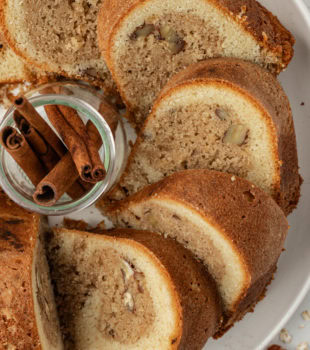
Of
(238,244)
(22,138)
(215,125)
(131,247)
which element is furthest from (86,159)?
(238,244)

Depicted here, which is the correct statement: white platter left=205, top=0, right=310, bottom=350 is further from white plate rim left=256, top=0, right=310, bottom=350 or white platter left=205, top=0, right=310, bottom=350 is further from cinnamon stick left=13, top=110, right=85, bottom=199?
cinnamon stick left=13, top=110, right=85, bottom=199

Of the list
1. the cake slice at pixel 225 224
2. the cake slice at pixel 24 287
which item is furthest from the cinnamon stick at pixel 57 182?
the cake slice at pixel 225 224

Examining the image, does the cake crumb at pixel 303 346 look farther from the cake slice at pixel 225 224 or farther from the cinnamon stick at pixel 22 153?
the cinnamon stick at pixel 22 153

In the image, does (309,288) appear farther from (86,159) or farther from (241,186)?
(86,159)

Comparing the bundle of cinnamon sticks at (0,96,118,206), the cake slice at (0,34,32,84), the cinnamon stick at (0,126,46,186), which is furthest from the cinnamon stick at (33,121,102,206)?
the cake slice at (0,34,32,84)

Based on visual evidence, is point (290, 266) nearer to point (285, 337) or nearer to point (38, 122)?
point (285, 337)

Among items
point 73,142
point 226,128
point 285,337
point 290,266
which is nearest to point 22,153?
point 73,142
